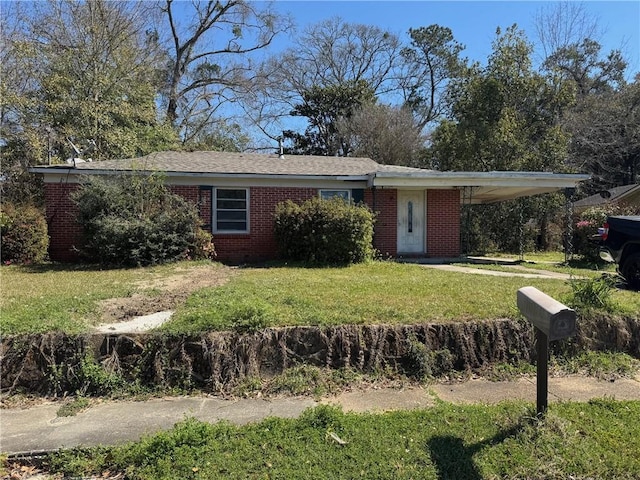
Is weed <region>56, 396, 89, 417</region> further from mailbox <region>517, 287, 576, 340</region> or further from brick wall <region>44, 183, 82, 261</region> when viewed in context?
brick wall <region>44, 183, 82, 261</region>

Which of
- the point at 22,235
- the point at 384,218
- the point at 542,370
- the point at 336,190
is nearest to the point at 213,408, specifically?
the point at 542,370

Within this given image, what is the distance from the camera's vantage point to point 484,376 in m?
4.61

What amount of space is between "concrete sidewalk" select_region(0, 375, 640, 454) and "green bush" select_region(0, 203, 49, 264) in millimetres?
9018

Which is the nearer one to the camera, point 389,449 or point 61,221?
point 389,449

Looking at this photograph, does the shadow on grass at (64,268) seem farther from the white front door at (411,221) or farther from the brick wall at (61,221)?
the white front door at (411,221)

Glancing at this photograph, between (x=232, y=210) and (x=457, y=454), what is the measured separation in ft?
36.5

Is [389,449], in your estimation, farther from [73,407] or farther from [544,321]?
[73,407]

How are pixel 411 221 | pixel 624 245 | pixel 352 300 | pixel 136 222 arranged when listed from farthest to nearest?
pixel 411 221 → pixel 136 222 → pixel 624 245 → pixel 352 300

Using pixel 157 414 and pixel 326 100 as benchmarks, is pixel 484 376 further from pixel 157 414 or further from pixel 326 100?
pixel 326 100

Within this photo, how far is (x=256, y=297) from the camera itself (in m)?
6.00

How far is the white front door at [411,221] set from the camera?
46.1 ft

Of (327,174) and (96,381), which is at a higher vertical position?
(327,174)

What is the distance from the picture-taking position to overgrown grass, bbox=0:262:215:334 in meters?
4.78

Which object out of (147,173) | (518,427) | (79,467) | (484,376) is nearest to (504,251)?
(147,173)
